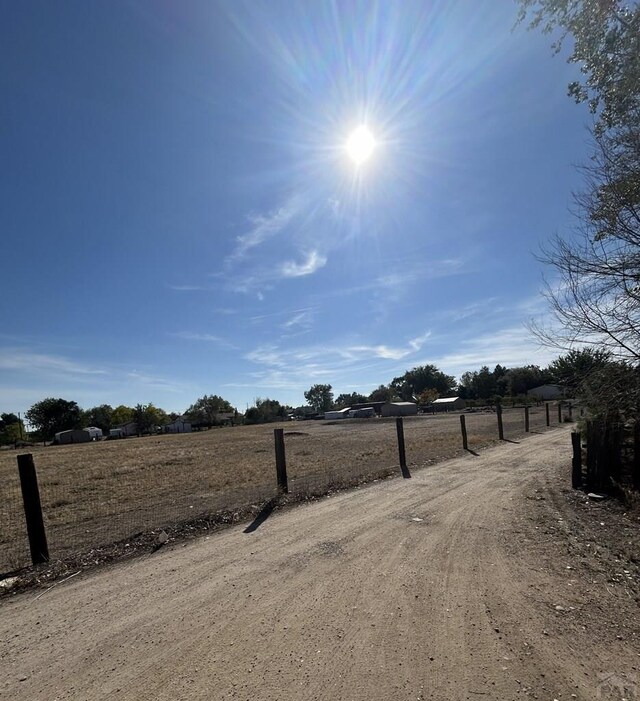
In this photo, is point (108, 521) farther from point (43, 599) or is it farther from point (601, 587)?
point (601, 587)

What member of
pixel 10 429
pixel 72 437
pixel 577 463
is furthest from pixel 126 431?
pixel 577 463

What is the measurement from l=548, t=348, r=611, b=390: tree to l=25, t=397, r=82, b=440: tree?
394 feet

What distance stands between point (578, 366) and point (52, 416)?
4767 inches

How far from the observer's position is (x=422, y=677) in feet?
9.12

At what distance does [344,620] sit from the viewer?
3541mm

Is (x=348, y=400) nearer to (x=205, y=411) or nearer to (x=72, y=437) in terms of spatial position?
(x=205, y=411)

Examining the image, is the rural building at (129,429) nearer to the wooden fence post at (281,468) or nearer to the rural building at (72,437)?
the rural building at (72,437)

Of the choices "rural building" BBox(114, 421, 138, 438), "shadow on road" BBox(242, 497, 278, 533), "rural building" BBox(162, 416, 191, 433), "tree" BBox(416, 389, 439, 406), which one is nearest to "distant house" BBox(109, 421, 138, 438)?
"rural building" BBox(114, 421, 138, 438)

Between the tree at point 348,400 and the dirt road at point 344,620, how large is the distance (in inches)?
6625

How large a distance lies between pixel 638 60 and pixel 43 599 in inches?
360

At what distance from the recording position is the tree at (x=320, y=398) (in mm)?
177250

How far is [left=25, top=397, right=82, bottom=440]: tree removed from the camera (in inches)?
4112

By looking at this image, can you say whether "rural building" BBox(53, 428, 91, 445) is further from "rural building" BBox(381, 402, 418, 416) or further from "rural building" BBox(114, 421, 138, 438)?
"rural building" BBox(381, 402, 418, 416)

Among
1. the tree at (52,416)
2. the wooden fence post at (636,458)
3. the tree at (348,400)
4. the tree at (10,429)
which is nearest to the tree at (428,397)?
the tree at (348,400)
